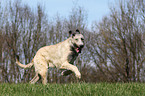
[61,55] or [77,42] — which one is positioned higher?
[77,42]

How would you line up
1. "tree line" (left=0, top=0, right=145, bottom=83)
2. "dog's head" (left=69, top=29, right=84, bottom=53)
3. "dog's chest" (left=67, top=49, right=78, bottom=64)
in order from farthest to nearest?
"tree line" (left=0, top=0, right=145, bottom=83) → "dog's chest" (left=67, top=49, right=78, bottom=64) → "dog's head" (left=69, top=29, right=84, bottom=53)

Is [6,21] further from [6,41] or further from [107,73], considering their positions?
[107,73]

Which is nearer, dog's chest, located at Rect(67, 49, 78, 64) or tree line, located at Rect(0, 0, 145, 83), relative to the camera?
dog's chest, located at Rect(67, 49, 78, 64)

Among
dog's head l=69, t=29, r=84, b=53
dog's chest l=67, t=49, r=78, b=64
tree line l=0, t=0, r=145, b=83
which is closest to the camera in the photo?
dog's head l=69, t=29, r=84, b=53

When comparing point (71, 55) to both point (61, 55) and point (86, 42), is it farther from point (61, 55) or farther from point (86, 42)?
point (86, 42)

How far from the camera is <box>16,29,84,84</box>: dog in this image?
6605 millimetres

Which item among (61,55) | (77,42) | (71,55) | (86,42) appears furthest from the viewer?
(86,42)

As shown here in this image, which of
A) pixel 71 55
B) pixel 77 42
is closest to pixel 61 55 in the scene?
pixel 71 55

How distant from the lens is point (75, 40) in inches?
262

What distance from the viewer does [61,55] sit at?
6.94 meters

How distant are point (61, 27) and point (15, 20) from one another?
450 centimetres

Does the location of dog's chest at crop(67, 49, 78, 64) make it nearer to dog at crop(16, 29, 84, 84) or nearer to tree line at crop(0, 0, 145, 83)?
dog at crop(16, 29, 84, 84)

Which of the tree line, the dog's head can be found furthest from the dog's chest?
the tree line

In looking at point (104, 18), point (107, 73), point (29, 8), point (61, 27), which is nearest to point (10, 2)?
point (29, 8)
